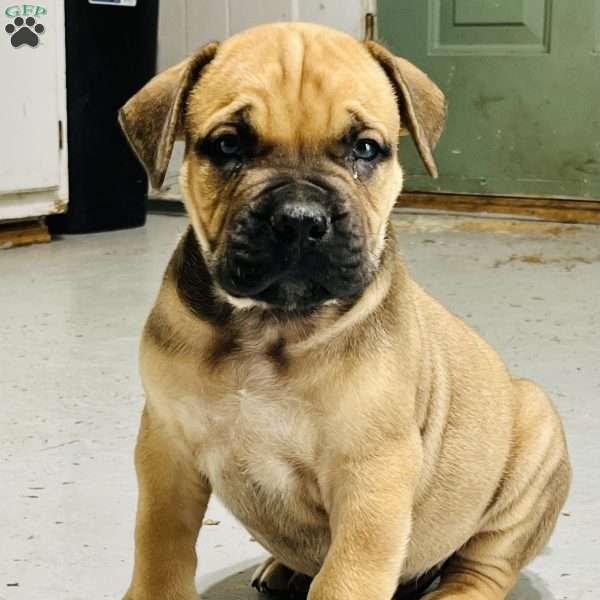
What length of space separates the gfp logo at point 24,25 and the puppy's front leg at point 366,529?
119 inches

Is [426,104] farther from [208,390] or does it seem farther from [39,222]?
[39,222]

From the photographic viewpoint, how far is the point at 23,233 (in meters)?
4.22

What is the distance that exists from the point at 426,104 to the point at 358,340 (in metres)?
0.33

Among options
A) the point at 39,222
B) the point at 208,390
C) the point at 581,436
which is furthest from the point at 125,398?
the point at 39,222

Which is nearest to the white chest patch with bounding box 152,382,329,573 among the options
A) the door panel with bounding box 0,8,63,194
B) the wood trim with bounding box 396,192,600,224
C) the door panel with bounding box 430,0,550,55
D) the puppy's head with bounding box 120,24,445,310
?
the puppy's head with bounding box 120,24,445,310

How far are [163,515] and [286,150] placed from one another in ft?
1.52

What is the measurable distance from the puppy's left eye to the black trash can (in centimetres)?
310

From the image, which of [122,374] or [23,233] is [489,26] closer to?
[23,233]

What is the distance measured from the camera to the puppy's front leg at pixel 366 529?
51.7 inches

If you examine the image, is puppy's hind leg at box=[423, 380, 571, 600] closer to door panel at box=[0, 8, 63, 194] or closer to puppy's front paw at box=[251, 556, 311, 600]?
puppy's front paw at box=[251, 556, 311, 600]

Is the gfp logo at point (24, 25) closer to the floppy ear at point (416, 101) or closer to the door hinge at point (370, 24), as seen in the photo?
the door hinge at point (370, 24)

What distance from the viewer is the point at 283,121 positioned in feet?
4.43

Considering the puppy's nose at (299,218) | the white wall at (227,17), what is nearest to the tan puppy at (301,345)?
the puppy's nose at (299,218)

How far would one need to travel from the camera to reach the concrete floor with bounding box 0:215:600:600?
1.70 m
